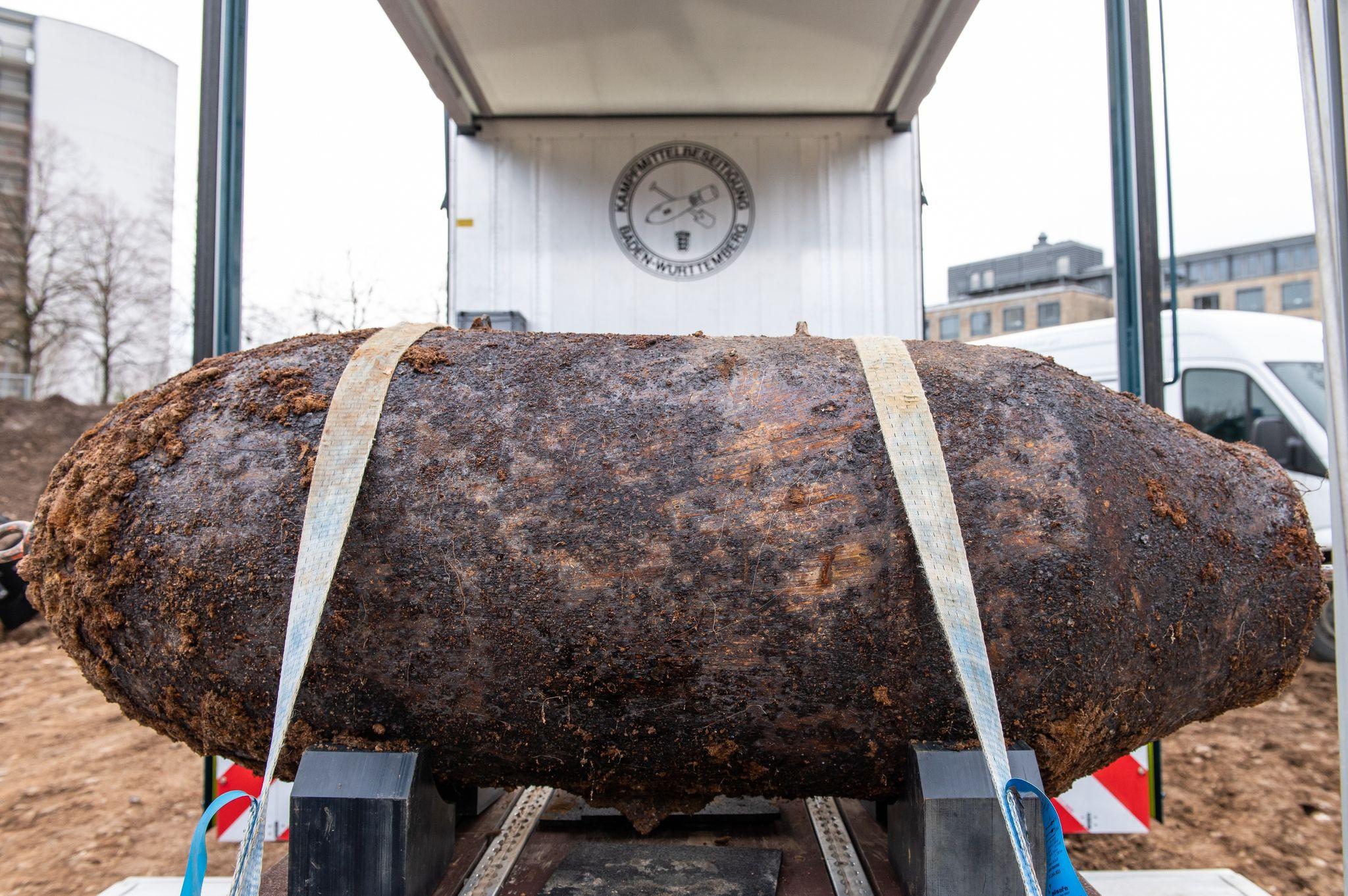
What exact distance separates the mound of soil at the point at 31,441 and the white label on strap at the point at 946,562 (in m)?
11.9

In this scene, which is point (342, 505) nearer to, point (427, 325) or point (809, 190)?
point (427, 325)

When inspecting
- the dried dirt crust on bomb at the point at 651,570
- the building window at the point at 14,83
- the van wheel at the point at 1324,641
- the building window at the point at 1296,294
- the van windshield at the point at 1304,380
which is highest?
the building window at the point at 14,83

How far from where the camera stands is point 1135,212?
2.44 m

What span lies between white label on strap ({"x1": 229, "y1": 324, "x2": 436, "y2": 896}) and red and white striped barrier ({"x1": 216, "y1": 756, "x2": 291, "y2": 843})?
5.09 ft

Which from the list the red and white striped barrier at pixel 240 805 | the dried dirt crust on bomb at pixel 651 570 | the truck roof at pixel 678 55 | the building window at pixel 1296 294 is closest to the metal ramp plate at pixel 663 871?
the dried dirt crust on bomb at pixel 651 570

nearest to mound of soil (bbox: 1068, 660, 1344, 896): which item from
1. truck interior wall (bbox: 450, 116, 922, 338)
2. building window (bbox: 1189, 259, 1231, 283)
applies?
truck interior wall (bbox: 450, 116, 922, 338)

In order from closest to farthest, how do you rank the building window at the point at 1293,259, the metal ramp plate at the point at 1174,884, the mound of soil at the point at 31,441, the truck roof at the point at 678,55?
the metal ramp plate at the point at 1174,884 < the truck roof at the point at 678,55 < the mound of soil at the point at 31,441 < the building window at the point at 1293,259

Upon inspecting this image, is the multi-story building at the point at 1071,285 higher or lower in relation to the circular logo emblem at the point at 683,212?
higher

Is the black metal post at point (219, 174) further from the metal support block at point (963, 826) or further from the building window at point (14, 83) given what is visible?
the building window at point (14, 83)

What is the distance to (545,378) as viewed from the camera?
1.35m

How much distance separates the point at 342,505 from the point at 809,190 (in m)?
3.00

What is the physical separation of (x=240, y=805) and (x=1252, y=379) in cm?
660

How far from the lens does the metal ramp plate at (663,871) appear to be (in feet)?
4.42

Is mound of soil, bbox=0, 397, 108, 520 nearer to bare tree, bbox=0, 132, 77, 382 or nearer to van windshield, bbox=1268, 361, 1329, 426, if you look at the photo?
bare tree, bbox=0, 132, 77, 382
